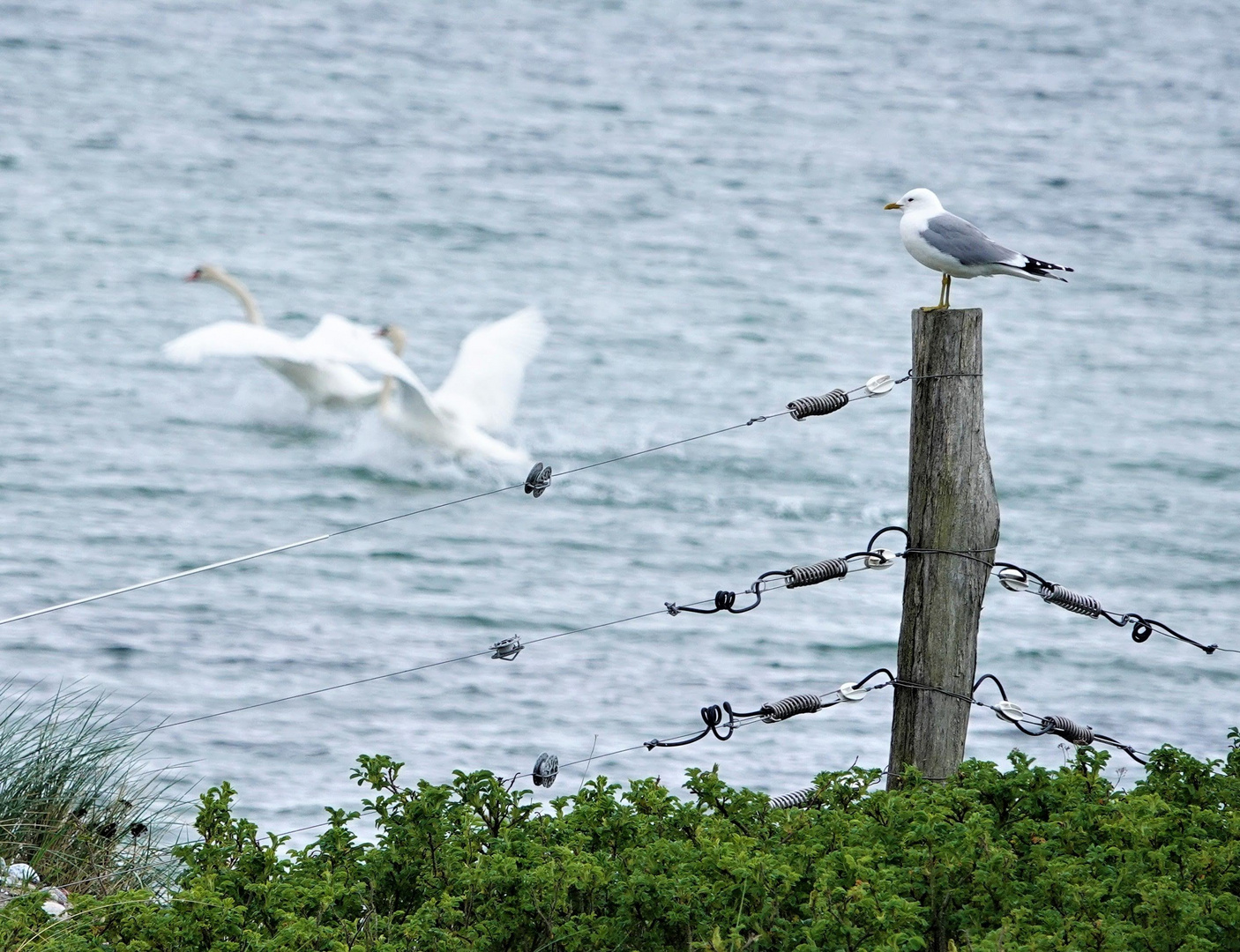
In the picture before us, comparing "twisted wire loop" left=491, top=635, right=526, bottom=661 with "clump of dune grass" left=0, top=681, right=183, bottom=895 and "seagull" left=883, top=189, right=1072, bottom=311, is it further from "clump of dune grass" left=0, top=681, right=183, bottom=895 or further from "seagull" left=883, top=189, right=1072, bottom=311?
"seagull" left=883, top=189, right=1072, bottom=311

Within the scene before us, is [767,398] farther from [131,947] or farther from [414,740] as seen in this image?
[131,947]

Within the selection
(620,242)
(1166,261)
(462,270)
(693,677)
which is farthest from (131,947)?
(1166,261)

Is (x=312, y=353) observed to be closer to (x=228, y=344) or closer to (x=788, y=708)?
(x=228, y=344)

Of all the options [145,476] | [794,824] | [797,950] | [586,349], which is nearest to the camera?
[797,950]

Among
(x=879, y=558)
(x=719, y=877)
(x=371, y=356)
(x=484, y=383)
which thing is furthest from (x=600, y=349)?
(x=719, y=877)

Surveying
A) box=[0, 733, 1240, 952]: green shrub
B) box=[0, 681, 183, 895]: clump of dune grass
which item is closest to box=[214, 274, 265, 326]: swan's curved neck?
box=[0, 681, 183, 895]: clump of dune grass

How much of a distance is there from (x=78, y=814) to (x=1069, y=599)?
8.47 feet

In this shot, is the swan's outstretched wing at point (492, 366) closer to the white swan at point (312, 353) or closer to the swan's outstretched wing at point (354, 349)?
the white swan at point (312, 353)

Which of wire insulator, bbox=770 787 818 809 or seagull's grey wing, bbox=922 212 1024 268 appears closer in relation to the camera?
wire insulator, bbox=770 787 818 809

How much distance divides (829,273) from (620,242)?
289 cm

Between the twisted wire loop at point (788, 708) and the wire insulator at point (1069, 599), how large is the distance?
2.01ft

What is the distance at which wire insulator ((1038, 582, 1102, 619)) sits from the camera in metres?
3.87

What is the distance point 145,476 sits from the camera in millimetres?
12555

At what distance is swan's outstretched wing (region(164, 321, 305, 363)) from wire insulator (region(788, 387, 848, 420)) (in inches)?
227
